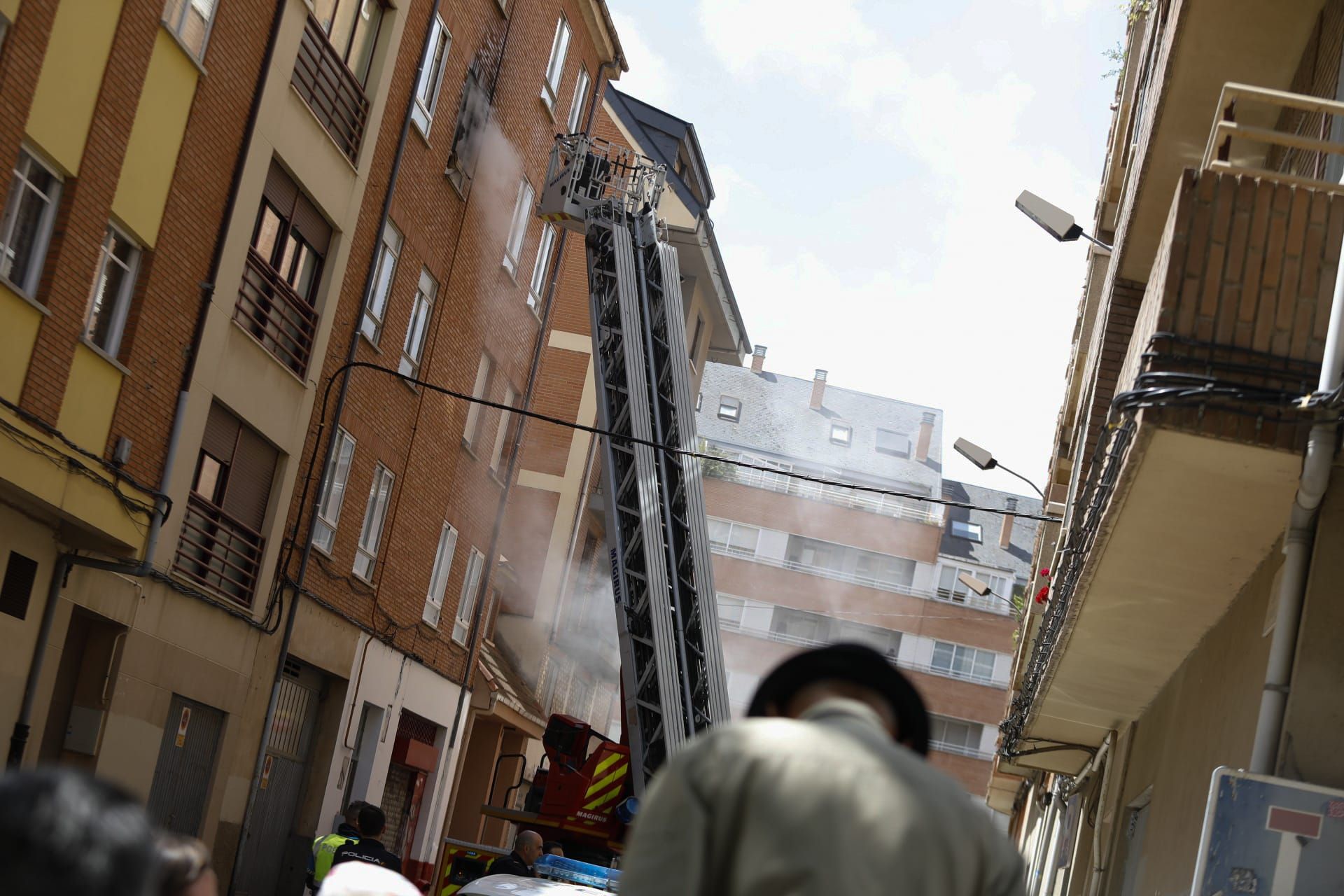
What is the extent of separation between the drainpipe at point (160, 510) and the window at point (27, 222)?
95.7 inches

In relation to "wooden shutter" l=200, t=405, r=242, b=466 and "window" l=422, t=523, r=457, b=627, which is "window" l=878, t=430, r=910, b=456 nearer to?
"window" l=422, t=523, r=457, b=627

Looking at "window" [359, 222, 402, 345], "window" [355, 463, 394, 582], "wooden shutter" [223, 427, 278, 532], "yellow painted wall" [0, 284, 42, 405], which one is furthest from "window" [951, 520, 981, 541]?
"yellow painted wall" [0, 284, 42, 405]

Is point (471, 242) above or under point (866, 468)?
under

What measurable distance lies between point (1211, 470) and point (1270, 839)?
5.50 ft

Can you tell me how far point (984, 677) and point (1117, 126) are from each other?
3899 cm

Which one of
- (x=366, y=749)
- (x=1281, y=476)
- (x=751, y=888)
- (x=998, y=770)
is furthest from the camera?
(x=998, y=770)

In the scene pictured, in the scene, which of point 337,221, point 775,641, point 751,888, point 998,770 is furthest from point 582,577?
point 751,888

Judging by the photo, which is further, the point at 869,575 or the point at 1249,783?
the point at 869,575

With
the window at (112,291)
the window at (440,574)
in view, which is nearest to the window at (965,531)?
the window at (440,574)

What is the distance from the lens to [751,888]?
2.32 meters

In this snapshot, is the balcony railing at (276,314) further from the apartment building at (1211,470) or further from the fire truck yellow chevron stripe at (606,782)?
the apartment building at (1211,470)

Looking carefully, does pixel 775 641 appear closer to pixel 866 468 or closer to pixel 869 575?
pixel 869 575

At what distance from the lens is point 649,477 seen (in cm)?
1684

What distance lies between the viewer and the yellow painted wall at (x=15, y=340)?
1178 centimetres
